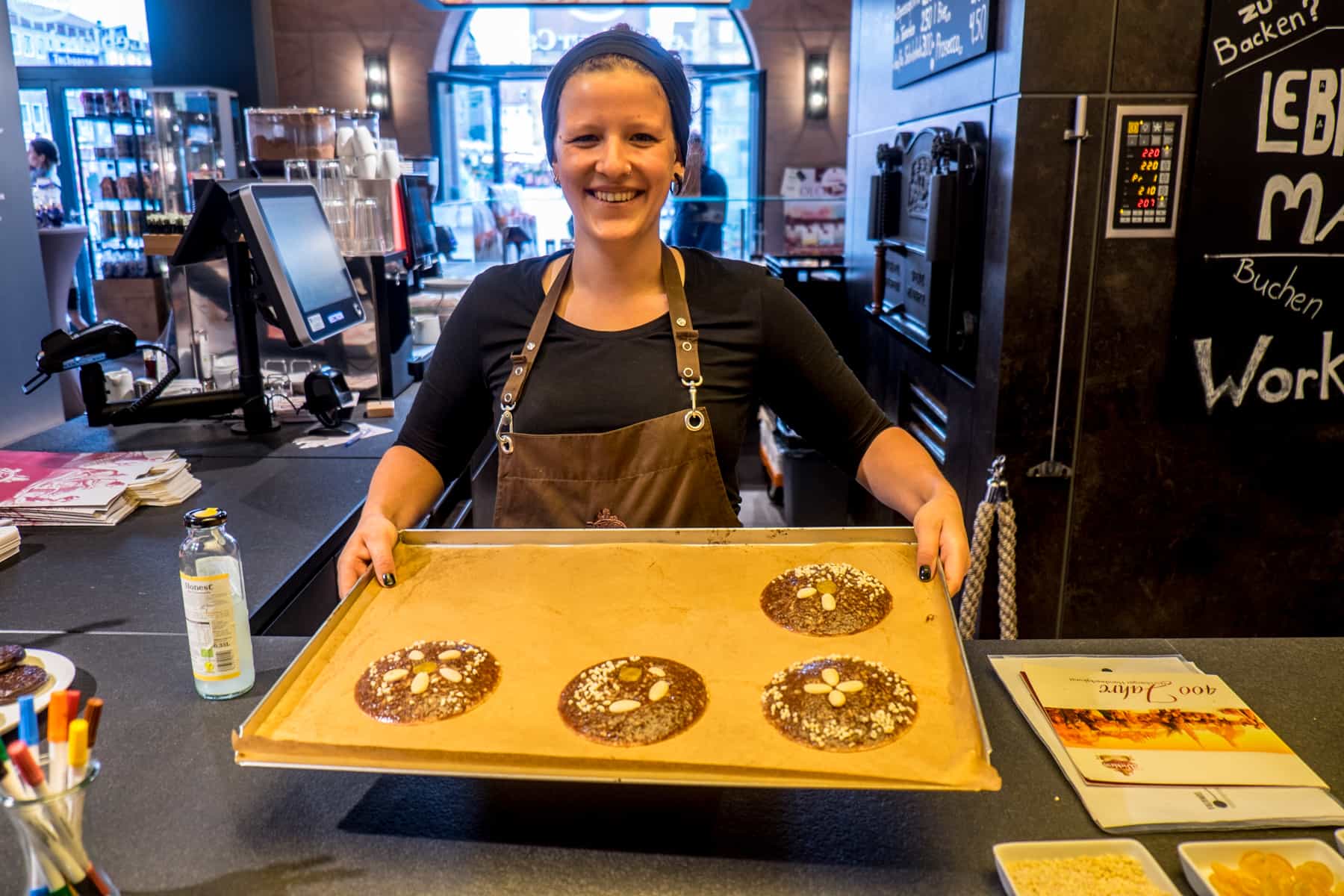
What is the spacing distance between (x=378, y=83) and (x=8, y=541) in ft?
28.7

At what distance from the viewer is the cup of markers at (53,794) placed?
78cm

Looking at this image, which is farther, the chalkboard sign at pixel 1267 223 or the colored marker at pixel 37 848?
the chalkboard sign at pixel 1267 223

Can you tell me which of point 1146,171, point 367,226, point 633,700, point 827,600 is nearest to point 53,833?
point 633,700

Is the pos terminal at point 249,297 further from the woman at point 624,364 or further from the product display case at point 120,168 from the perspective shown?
the product display case at point 120,168

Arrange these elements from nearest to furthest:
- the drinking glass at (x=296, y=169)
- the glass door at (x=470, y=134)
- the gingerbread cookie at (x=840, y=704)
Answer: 1. the gingerbread cookie at (x=840, y=704)
2. the drinking glass at (x=296, y=169)
3. the glass door at (x=470, y=134)

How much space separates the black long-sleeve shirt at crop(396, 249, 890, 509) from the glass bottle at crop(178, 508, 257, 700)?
522mm

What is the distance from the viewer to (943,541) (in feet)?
4.51

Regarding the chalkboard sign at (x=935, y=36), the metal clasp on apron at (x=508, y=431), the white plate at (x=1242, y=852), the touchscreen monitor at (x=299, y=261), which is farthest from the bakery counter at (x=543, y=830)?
the chalkboard sign at (x=935, y=36)

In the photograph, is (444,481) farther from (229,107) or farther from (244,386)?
(229,107)

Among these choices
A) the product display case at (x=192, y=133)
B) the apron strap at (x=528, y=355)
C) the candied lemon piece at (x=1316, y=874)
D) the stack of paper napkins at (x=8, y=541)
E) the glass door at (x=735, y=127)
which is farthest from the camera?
the glass door at (x=735, y=127)

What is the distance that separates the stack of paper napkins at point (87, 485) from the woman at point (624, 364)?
817 mm

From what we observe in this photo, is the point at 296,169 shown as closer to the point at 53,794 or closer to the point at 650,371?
the point at 650,371

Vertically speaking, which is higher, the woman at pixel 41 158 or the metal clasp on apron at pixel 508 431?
the woman at pixel 41 158

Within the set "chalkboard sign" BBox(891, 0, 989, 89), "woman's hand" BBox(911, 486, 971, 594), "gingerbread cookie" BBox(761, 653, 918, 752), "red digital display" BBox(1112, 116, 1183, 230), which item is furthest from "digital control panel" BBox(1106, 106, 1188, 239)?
"gingerbread cookie" BBox(761, 653, 918, 752)
